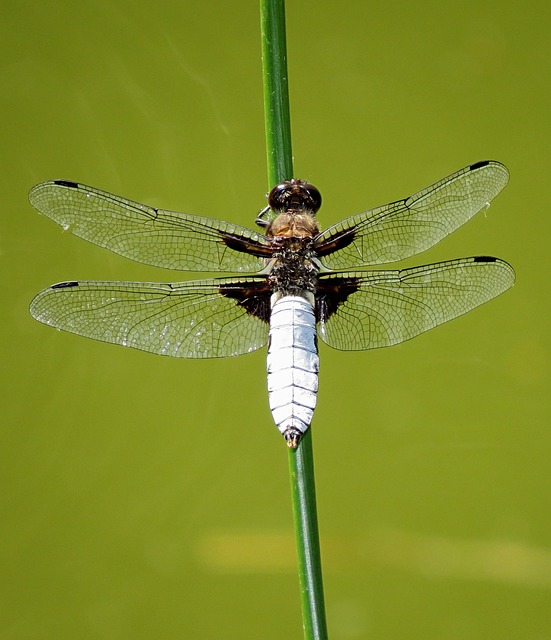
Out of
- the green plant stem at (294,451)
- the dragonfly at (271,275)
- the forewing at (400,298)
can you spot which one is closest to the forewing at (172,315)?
the dragonfly at (271,275)

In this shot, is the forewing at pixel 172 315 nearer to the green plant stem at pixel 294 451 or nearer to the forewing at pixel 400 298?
the forewing at pixel 400 298

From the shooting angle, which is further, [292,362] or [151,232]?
[151,232]

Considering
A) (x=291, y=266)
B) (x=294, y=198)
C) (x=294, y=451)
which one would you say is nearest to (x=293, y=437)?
(x=294, y=451)

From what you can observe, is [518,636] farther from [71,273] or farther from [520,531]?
[71,273]

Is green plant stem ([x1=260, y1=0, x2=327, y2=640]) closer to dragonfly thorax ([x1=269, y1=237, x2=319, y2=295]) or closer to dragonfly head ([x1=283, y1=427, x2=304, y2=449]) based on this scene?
dragonfly head ([x1=283, y1=427, x2=304, y2=449])

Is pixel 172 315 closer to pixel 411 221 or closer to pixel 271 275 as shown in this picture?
pixel 271 275

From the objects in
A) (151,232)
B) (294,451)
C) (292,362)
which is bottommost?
(294,451)

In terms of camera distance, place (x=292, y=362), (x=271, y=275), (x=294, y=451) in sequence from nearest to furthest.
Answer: (x=294, y=451), (x=292, y=362), (x=271, y=275)

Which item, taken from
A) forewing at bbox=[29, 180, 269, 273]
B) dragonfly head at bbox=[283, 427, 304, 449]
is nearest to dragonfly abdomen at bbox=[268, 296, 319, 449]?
dragonfly head at bbox=[283, 427, 304, 449]
